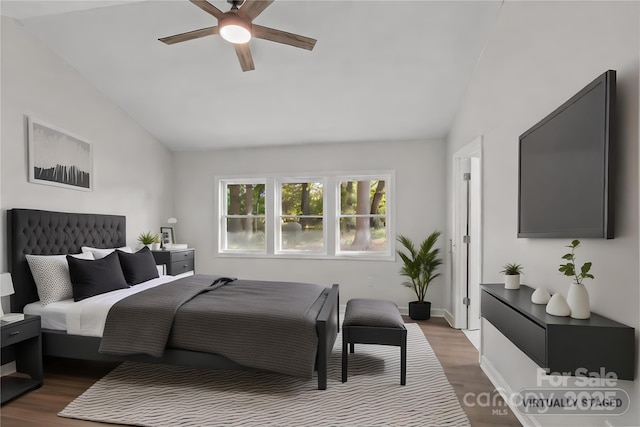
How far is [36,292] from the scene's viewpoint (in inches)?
121

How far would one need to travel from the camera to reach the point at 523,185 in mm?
2344

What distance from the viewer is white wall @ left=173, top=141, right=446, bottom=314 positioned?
15.6 ft

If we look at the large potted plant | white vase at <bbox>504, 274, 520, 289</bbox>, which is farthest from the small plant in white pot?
the large potted plant

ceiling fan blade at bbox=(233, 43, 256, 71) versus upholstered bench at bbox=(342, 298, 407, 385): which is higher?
ceiling fan blade at bbox=(233, 43, 256, 71)

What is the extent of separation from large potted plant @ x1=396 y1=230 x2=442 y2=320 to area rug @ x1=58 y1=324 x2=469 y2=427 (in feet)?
4.50

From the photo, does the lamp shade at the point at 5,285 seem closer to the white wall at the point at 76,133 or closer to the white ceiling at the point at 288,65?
the white wall at the point at 76,133

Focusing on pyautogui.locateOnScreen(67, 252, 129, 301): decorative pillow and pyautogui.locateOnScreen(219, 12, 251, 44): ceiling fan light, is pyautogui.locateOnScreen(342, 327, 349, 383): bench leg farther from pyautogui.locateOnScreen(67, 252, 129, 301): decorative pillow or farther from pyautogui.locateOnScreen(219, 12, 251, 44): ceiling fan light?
pyautogui.locateOnScreen(219, 12, 251, 44): ceiling fan light

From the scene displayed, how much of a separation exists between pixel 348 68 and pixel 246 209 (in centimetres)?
279

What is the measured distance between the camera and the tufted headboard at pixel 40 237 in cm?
288

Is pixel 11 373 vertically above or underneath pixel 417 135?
underneath

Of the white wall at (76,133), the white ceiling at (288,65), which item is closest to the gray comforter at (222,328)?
the white wall at (76,133)

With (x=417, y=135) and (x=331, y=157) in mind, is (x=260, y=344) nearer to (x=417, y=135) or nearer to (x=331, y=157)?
(x=331, y=157)

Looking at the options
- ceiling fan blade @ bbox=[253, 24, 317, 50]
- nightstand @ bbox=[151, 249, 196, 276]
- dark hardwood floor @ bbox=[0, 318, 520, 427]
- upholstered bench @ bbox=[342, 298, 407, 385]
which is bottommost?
dark hardwood floor @ bbox=[0, 318, 520, 427]

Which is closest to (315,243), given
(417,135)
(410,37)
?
(417,135)
